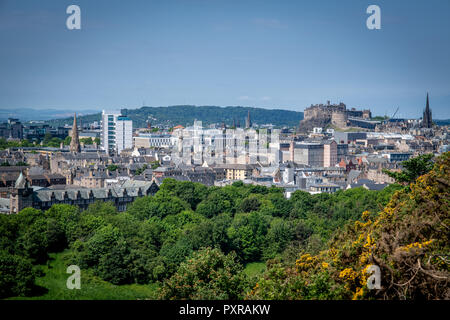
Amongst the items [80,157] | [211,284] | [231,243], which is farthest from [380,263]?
[80,157]

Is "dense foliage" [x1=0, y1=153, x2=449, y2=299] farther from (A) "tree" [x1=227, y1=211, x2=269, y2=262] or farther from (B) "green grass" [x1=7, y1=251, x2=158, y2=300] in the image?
(B) "green grass" [x1=7, y1=251, x2=158, y2=300]

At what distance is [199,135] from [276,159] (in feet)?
103

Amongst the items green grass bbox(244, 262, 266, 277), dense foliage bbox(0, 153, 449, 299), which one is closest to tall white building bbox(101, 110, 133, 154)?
dense foliage bbox(0, 153, 449, 299)

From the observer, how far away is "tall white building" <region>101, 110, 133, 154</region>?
10838cm

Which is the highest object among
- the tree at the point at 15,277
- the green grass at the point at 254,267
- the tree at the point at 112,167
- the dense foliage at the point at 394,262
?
the dense foliage at the point at 394,262

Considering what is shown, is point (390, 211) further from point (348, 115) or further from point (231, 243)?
point (348, 115)

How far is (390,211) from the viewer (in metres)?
19.5

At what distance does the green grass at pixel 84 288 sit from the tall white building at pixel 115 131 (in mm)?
79200

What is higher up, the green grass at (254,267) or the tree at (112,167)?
the tree at (112,167)

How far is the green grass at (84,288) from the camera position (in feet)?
78.7

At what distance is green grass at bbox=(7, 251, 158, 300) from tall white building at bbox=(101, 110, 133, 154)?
79200 mm

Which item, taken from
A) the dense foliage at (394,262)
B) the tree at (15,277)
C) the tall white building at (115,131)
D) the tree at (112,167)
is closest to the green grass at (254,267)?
the tree at (15,277)

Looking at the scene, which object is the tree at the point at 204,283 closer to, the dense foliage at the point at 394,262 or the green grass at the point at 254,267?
the dense foliage at the point at 394,262
